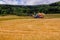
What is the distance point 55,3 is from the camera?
94 centimetres

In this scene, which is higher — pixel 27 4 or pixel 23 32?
pixel 27 4

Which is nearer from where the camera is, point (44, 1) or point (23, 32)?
point (23, 32)

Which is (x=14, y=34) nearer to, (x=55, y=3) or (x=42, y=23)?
(x=42, y=23)

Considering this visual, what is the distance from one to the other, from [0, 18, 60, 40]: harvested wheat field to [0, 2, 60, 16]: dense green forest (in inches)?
3.2

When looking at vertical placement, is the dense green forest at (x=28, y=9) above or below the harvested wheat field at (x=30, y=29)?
above

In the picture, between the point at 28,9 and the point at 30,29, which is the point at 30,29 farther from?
the point at 28,9

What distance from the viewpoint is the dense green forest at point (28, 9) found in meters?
0.93

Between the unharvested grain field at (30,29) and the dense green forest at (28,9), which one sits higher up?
the dense green forest at (28,9)

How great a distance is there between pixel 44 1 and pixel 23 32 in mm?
313

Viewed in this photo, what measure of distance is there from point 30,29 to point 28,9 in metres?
0.23

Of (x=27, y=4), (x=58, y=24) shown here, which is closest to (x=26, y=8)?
(x=27, y=4)

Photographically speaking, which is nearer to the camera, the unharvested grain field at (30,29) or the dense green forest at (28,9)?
the unharvested grain field at (30,29)

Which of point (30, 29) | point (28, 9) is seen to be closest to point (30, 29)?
point (30, 29)

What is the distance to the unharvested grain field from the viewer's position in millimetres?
673
